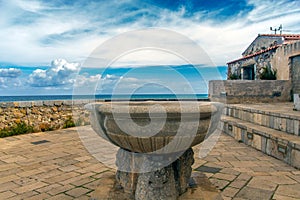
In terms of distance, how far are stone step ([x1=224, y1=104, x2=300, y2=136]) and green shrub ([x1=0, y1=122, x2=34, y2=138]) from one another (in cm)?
602

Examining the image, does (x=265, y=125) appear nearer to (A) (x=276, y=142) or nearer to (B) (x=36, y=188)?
(A) (x=276, y=142)

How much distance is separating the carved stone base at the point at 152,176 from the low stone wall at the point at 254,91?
7.49m

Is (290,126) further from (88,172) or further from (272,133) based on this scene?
(88,172)

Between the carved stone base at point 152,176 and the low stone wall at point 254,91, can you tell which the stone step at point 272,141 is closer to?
the carved stone base at point 152,176

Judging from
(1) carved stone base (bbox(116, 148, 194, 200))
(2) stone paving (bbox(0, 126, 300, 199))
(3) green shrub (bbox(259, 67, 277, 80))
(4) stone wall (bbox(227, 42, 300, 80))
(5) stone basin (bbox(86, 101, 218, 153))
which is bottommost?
(2) stone paving (bbox(0, 126, 300, 199))

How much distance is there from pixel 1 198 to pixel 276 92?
985cm

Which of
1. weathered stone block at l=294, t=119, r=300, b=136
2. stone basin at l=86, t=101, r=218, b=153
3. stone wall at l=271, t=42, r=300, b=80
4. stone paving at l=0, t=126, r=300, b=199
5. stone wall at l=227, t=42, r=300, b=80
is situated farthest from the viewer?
stone wall at l=227, t=42, r=300, b=80

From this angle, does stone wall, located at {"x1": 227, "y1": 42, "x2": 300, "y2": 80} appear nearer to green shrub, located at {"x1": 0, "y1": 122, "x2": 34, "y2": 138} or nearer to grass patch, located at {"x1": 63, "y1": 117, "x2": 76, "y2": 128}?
grass patch, located at {"x1": 63, "y1": 117, "x2": 76, "y2": 128}

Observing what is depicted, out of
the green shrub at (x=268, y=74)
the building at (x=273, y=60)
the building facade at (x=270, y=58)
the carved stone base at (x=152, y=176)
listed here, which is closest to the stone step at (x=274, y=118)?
the carved stone base at (x=152, y=176)

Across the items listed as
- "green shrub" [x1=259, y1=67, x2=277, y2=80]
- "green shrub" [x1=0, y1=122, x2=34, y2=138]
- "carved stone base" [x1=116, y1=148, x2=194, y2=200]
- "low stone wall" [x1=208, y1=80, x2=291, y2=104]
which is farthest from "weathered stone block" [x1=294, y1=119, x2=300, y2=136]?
"green shrub" [x1=259, y1=67, x2=277, y2=80]

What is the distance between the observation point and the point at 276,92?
952cm

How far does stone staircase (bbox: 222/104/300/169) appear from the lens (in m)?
3.66

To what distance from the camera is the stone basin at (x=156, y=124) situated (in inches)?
64.9

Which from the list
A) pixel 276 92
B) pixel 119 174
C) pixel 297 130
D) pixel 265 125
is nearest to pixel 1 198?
pixel 119 174
